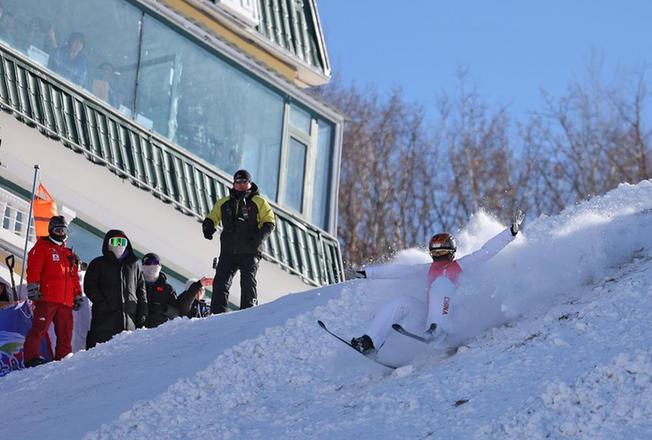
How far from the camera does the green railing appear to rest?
56.0ft

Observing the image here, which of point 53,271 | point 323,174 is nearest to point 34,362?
point 53,271

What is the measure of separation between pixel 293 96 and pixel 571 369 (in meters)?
11.9

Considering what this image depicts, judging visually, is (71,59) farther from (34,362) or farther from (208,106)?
(34,362)

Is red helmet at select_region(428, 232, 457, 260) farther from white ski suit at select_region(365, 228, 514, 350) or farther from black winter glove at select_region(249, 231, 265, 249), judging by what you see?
black winter glove at select_region(249, 231, 265, 249)

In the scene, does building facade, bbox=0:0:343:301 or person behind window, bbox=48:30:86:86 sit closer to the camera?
building facade, bbox=0:0:343:301

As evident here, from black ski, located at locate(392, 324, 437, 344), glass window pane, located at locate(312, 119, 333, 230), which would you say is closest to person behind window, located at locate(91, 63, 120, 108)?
glass window pane, located at locate(312, 119, 333, 230)

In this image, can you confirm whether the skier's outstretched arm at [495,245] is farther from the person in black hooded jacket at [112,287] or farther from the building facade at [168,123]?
the building facade at [168,123]

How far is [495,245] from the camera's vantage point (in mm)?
11562

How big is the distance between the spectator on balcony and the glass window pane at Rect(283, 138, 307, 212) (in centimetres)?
594

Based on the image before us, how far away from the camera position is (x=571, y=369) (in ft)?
30.4

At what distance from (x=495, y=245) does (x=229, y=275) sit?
144 inches

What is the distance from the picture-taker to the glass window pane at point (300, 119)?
68.0 ft

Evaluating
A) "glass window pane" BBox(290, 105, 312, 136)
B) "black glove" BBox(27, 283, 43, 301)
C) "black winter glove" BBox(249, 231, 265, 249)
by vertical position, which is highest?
"glass window pane" BBox(290, 105, 312, 136)

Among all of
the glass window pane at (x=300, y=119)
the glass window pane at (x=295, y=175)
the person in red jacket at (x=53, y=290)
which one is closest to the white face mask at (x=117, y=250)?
the person in red jacket at (x=53, y=290)
